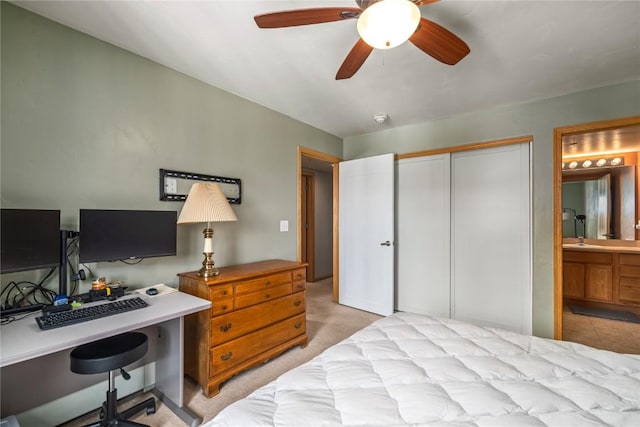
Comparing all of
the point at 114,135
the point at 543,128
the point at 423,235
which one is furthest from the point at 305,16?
the point at 423,235

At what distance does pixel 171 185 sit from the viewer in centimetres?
221

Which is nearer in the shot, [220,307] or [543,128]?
[220,307]

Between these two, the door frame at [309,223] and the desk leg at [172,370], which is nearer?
the desk leg at [172,370]

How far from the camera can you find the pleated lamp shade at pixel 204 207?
1974mm

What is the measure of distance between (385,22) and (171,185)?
188cm

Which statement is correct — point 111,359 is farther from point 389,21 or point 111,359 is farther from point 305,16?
point 389,21

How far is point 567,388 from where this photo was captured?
1065 mm

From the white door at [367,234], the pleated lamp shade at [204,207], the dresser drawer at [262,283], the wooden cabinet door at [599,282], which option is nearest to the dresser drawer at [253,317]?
the dresser drawer at [262,283]

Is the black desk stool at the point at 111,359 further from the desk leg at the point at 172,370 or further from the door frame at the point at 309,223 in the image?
the door frame at the point at 309,223

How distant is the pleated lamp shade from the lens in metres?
1.97

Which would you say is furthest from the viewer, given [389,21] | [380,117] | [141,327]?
[380,117]

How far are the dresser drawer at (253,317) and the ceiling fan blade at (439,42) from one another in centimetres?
212

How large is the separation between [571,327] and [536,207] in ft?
5.42

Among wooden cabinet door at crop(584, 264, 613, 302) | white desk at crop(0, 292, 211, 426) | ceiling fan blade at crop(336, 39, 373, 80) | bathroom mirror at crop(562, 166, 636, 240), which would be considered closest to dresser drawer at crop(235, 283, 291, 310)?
white desk at crop(0, 292, 211, 426)
